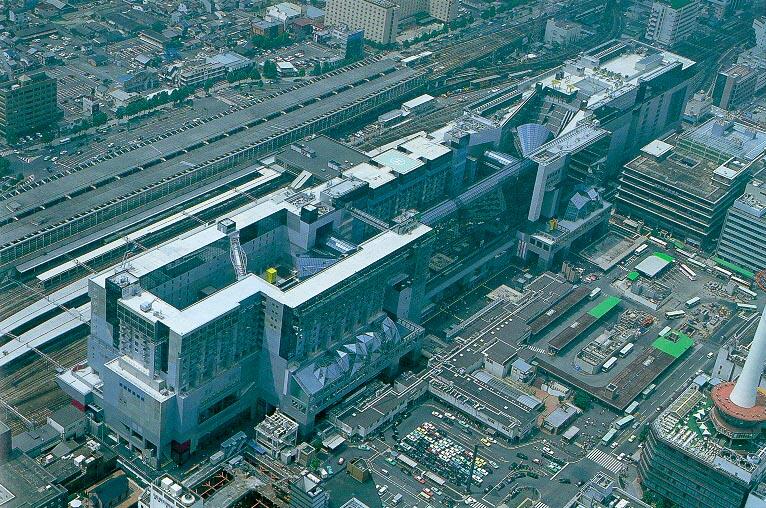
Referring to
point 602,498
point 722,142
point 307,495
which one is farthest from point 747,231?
point 307,495

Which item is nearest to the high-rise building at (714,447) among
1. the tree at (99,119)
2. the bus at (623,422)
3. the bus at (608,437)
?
the bus at (608,437)

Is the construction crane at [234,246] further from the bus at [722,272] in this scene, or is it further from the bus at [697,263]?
the bus at [722,272]

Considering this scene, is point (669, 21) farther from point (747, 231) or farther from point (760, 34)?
point (747, 231)

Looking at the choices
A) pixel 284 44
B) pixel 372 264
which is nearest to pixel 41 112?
pixel 284 44

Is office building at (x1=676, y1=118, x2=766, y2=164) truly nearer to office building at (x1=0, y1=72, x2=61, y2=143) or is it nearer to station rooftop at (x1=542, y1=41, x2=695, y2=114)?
station rooftop at (x1=542, y1=41, x2=695, y2=114)

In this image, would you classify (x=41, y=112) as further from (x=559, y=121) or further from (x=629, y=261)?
(x=629, y=261)
